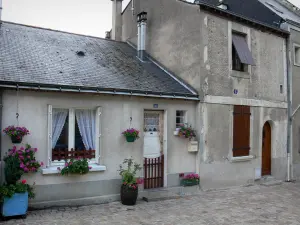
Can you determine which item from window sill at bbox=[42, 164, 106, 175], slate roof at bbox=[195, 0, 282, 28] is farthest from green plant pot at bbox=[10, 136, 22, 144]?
slate roof at bbox=[195, 0, 282, 28]

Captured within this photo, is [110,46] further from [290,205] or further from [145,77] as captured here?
[290,205]

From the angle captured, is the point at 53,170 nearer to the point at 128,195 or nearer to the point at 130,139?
the point at 128,195

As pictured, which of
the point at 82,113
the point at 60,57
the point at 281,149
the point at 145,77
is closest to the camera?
the point at 82,113

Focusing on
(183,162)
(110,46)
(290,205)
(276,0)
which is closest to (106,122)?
(183,162)

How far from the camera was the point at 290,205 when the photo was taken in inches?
374

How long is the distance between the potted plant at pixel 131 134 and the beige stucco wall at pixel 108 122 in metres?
0.22

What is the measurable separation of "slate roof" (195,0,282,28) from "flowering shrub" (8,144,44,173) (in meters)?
12.1

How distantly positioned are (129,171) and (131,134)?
1.13 metres

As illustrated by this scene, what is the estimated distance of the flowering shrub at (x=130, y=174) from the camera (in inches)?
352

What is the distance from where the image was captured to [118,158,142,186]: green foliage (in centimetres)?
899

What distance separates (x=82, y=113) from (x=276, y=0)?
14264mm

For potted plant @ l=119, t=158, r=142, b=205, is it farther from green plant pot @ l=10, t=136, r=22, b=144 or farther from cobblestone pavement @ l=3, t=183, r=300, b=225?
green plant pot @ l=10, t=136, r=22, b=144

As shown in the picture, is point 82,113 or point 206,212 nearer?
point 206,212

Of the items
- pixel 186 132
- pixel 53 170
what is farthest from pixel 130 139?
pixel 53 170
